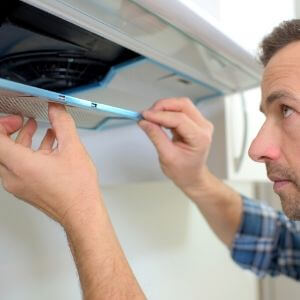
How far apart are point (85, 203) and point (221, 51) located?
38 cm

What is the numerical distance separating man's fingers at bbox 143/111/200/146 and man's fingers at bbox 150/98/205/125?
11mm

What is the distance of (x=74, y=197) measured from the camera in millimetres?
472

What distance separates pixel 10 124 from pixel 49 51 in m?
0.15

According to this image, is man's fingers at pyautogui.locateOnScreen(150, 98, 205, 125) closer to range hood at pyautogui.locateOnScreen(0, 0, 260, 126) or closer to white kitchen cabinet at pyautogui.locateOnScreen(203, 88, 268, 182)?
range hood at pyautogui.locateOnScreen(0, 0, 260, 126)

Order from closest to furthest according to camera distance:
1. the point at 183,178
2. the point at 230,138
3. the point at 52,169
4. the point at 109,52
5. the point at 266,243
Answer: the point at 52,169 < the point at 109,52 < the point at 183,178 < the point at 230,138 < the point at 266,243

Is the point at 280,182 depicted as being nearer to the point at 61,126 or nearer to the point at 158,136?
the point at 158,136

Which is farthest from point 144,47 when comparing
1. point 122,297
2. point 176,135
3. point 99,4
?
point 122,297

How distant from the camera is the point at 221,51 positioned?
64 centimetres

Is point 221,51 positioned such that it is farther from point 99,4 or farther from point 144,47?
point 99,4

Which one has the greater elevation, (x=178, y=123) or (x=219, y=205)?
(x=178, y=123)

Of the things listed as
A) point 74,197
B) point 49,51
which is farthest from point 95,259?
point 49,51

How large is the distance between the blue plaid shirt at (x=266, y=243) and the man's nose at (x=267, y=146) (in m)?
0.36

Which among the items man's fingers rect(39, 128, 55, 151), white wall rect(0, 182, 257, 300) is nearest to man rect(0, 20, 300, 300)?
man's fingers rect(39, 128, 55, 151)

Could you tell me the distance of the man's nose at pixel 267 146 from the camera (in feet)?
2.35
